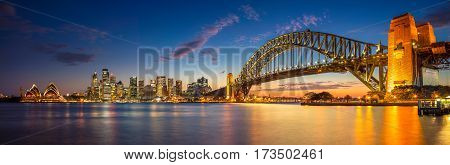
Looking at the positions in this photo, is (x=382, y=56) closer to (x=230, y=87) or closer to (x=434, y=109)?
(x=434, y=109)

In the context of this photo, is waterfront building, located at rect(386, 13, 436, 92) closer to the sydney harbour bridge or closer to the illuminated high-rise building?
the sydney harbour bridge

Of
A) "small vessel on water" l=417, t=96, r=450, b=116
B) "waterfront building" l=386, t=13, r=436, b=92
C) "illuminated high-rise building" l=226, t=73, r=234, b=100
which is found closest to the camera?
"small vessel on water" l=417, t=96, r=450, b=116

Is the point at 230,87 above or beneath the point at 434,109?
above

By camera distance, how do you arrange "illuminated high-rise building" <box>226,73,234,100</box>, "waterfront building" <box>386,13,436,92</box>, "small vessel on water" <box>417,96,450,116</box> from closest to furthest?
"small vessel on water" <box>417,96,450,116</box>
"waterfront building" <box>386,13,436,92</box>
"illuminated high-rise building" <box>226,73,234,100</box>

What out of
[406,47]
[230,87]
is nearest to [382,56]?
[406,47]

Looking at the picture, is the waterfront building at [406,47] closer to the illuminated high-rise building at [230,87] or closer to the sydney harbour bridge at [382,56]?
the sydney harbour bridge at [382,56]

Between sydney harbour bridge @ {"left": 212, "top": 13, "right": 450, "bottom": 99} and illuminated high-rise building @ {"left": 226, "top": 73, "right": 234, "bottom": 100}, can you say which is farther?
illuminated high-rise building @ {"left": 226, "top": 73, "right": 234, "bottom": 100}

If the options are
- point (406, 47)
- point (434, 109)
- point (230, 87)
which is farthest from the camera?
point (230, 87)

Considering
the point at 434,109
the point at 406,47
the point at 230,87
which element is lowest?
the point at 434,109

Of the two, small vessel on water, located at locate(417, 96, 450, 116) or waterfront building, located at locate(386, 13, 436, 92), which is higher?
waterfront building, located at locate(386, 13, 436, 92)

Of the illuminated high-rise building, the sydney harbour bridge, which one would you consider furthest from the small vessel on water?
the illuminated high-rise building

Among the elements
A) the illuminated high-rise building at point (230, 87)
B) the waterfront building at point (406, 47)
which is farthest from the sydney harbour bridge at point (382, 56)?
the illuminated high-rise building at point (230, 87)
